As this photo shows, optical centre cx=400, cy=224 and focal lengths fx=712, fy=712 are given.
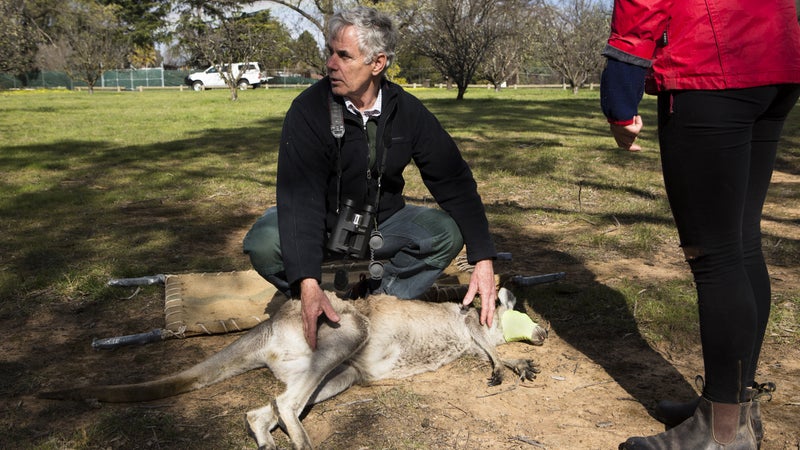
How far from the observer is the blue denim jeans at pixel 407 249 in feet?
10.7

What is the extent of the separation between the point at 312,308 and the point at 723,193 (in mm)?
1486

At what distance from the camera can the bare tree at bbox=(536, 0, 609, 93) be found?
29.4 metres

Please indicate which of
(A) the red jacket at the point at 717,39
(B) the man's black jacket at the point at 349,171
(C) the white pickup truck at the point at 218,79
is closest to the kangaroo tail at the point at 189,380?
(B) the man's black jacket at the point at 349,171

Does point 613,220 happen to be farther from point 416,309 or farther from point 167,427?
point 167,427

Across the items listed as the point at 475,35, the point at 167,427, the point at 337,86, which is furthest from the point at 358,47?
the point at 475,35

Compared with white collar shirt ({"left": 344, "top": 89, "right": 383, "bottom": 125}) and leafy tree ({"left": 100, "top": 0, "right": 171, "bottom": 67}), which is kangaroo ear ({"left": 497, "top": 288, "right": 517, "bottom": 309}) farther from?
leafy tree ({"left": 100, "top": 0, "right": 171, "bottom": 67})

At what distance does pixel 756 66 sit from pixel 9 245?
5063 millimetres

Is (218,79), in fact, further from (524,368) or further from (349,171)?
(524,368)

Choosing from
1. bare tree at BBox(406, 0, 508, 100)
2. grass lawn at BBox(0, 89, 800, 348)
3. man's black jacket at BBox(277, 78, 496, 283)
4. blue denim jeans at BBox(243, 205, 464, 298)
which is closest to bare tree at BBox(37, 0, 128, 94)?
bare tree at BBox(406, 0, 508, 100)

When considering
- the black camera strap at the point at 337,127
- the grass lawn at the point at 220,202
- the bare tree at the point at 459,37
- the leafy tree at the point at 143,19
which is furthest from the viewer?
the leafy tree at the point at 143,19

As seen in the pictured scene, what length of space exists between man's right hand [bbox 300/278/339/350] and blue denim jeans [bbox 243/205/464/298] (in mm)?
463

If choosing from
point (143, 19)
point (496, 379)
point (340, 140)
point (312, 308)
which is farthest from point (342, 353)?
point (143, 19)

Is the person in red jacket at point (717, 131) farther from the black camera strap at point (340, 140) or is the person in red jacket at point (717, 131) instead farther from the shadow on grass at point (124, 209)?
the shadow on grass at point (124, 209)

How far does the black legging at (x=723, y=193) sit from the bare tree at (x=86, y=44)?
120ft
